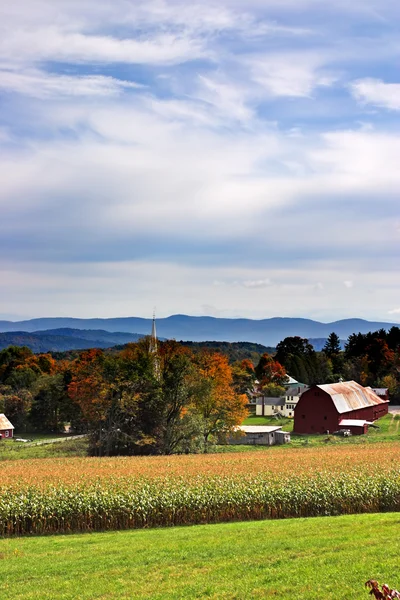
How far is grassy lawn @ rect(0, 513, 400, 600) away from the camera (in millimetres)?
14164

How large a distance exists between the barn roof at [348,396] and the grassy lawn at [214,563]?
50806 millimetres

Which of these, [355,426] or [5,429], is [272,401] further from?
[5,429]

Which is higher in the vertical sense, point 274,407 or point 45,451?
point 274,407

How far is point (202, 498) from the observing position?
81.2 feet

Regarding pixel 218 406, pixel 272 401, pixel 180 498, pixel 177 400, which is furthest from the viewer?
pixel 272 401

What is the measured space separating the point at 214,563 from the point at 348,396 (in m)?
61.2

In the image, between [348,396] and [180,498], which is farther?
[348,396]

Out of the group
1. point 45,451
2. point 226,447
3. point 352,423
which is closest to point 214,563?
point 45,451

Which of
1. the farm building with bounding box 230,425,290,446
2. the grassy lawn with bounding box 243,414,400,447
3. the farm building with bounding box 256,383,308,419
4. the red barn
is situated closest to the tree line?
the farm building with bounding box 230,425,290,446

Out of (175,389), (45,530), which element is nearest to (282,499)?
(45,530)

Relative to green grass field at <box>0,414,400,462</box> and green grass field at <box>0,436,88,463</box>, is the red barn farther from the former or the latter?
green grass field at <box>0,436,88,463</box>

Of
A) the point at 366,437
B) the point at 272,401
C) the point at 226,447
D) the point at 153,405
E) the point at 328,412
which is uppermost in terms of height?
the point at 153,405

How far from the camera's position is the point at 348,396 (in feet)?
246

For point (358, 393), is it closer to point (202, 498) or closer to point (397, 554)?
point (202, 498)
